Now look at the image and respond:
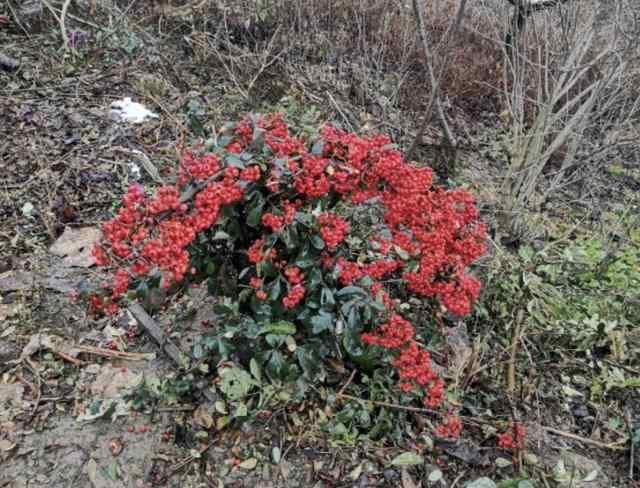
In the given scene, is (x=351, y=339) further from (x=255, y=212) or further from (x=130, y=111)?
(x=130, y=111)

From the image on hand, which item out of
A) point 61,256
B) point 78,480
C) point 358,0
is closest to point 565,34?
point 358,0

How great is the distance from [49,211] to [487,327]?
2.49 m

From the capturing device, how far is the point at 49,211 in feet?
9.36

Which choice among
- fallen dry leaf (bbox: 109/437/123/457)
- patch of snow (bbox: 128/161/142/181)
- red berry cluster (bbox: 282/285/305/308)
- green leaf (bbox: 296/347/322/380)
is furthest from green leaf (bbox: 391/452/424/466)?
patch of snow (bbox: 128/161/142/181)

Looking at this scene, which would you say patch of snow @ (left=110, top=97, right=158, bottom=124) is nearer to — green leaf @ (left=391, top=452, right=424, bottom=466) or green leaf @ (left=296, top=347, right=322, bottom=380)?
green leaf @ (left=296, top=347, right=322, bottom=380)

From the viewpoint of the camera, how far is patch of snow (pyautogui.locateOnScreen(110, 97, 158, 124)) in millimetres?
3576

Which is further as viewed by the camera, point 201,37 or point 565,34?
point 201,37

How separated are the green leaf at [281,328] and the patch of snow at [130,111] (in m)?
2.38

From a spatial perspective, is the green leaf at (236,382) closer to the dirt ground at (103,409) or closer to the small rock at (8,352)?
the dirt ground at (103,409)

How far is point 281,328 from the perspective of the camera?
5.90 ft

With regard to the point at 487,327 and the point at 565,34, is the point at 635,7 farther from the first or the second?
the point at 487,327

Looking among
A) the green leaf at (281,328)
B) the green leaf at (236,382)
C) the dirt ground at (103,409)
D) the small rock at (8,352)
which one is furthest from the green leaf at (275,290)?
the small rock at (8,352)

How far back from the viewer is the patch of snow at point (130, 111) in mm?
3576

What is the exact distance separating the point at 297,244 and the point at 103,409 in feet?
3.55
